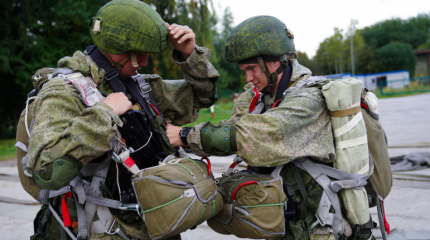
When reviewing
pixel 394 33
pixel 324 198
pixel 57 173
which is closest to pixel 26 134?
pixel 57 173

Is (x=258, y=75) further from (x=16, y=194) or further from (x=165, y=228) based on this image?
(x=16, y=194)

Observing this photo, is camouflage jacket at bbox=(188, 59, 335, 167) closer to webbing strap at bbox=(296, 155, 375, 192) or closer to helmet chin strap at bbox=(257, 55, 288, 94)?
webbing strap at bbox=(296, 155, 375, 192)

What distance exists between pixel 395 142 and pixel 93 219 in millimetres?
8456

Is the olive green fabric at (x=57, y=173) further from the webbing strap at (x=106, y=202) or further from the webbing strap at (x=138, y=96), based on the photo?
the webbing strap at (x=138, y=96)

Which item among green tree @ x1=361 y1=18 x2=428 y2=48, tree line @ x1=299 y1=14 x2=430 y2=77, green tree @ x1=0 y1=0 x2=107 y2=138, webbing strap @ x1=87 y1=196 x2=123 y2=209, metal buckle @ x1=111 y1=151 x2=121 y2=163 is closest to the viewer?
metal buckle @ x1=111 y1=151 x2=121 y2=163

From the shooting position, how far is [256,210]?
227 cm

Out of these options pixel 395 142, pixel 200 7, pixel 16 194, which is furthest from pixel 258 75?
pixel 200 7

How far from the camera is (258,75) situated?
9.11ft


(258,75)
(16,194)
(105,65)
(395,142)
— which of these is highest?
(105,65)

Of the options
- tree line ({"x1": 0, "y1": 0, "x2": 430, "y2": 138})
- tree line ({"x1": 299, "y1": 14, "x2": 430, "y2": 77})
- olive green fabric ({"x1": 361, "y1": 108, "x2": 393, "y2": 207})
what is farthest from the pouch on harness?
tree line ({"x1": 299, "y1": 14, "x2": 430, "y2": 77})

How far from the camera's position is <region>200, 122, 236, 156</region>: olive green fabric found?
2215 millimetres

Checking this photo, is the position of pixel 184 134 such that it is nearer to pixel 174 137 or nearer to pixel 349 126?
pixel 174 137

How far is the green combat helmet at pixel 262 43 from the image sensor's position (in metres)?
2.66

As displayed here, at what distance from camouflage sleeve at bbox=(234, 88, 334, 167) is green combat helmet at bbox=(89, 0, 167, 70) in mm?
877
